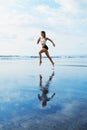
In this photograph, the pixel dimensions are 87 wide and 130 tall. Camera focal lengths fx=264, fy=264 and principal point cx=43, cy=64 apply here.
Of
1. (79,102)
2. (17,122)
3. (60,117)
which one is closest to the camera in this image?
(17,122)

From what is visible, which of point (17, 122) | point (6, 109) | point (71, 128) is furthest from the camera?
point (6, 109)

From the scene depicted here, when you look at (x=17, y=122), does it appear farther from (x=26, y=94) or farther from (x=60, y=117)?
(x=26, y=94)

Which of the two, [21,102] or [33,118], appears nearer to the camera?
Result: [33,118]

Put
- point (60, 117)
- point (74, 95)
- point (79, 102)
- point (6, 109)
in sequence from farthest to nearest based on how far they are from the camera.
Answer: point (74, 95)
point (79, 102)
point (6, 109)
point (60, 117)

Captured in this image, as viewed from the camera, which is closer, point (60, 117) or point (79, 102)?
point (60, 117)

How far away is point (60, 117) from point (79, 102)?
63.3 inches

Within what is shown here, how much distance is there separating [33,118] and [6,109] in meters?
0.98

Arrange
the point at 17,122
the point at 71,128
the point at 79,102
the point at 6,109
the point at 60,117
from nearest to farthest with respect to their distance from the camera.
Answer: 1. the point at 71,128
2. the point at 17,122
3. the point at 60,117
4. the point at 6,109
5. the point at 79,102

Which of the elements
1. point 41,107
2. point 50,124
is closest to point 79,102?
point 41,107

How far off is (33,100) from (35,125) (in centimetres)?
234

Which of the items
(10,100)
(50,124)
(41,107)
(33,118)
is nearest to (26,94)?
(10,100)

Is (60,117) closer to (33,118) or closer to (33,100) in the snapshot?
(33,118)

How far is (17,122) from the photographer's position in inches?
194

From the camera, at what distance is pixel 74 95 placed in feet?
26.0
